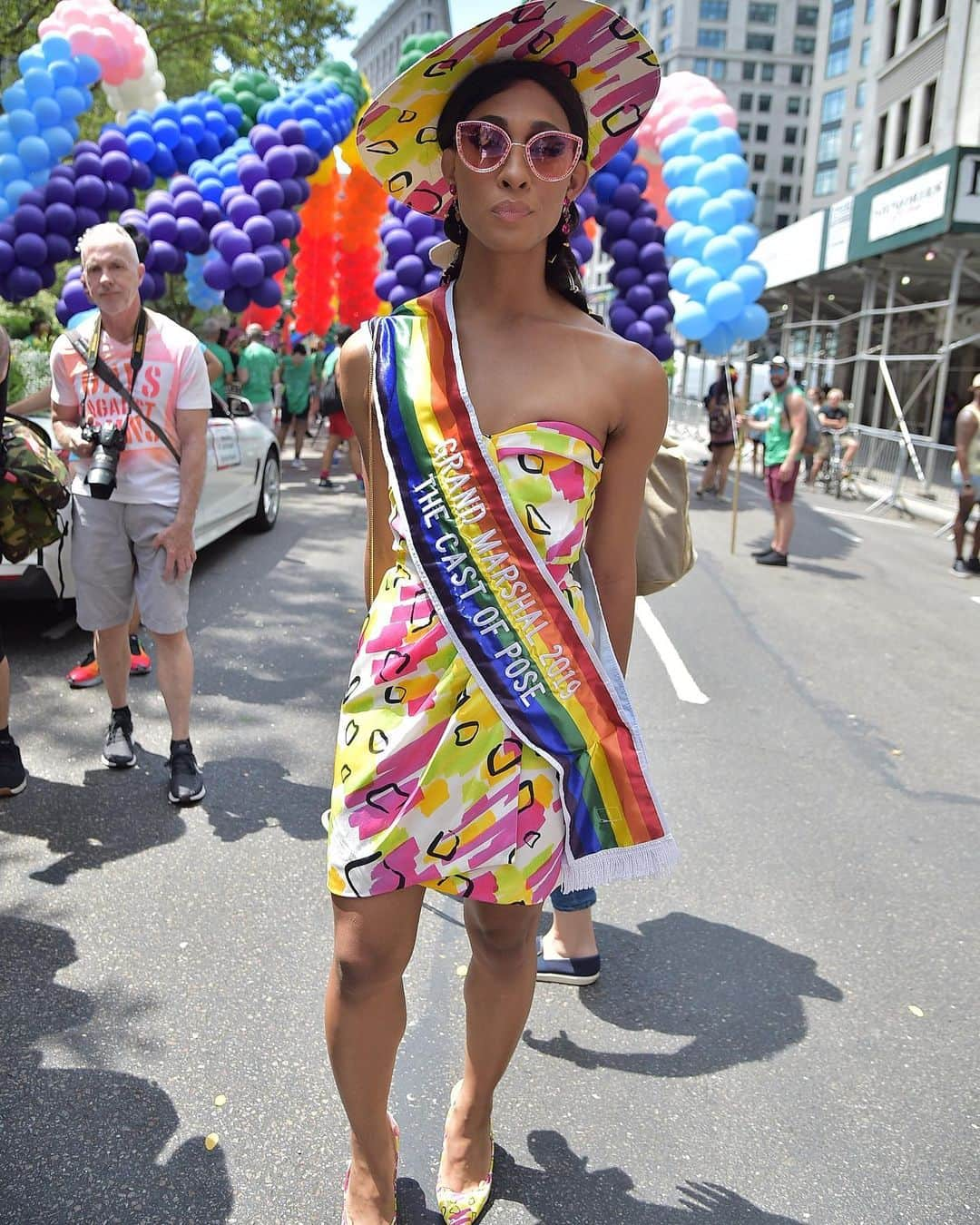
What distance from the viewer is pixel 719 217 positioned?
10.5m

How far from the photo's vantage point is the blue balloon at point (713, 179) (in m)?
10.7

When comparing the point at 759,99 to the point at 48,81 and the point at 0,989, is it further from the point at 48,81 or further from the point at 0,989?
the point at 0,989

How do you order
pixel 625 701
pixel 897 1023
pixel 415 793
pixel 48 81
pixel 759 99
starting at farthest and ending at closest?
pixel 759 99
pixel 48 81
pixel 897 1023
pixel 625 701
pixel 415 793

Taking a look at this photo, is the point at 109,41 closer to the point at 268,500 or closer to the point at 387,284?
the point at 387,284

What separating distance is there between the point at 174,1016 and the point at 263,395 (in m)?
10.6

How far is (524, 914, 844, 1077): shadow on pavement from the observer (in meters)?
2.74

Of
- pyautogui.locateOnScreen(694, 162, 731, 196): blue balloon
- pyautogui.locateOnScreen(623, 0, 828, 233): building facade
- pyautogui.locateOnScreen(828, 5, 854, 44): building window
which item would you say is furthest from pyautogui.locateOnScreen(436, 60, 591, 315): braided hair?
pyautogui.locateOnScreen(623, 0, 828, 233): building facade

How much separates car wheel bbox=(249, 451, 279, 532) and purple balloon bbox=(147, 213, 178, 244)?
278 cm

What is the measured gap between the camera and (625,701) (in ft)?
6.41

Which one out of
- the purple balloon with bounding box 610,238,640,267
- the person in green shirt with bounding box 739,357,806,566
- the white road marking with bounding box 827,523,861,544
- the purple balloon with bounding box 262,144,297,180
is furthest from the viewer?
the white road marking with bounding box 827,523,861,544

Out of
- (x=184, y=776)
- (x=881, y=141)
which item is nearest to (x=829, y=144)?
(x=881, y=141)

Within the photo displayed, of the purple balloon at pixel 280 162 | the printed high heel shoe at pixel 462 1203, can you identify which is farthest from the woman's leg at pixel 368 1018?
the purple balloon at pixel 280 162

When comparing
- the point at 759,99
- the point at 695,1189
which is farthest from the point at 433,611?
the point at 759,99

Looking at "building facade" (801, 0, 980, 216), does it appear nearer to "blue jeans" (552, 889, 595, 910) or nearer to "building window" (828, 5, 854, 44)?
"blue jeans" (552, 889, 595, 910)
